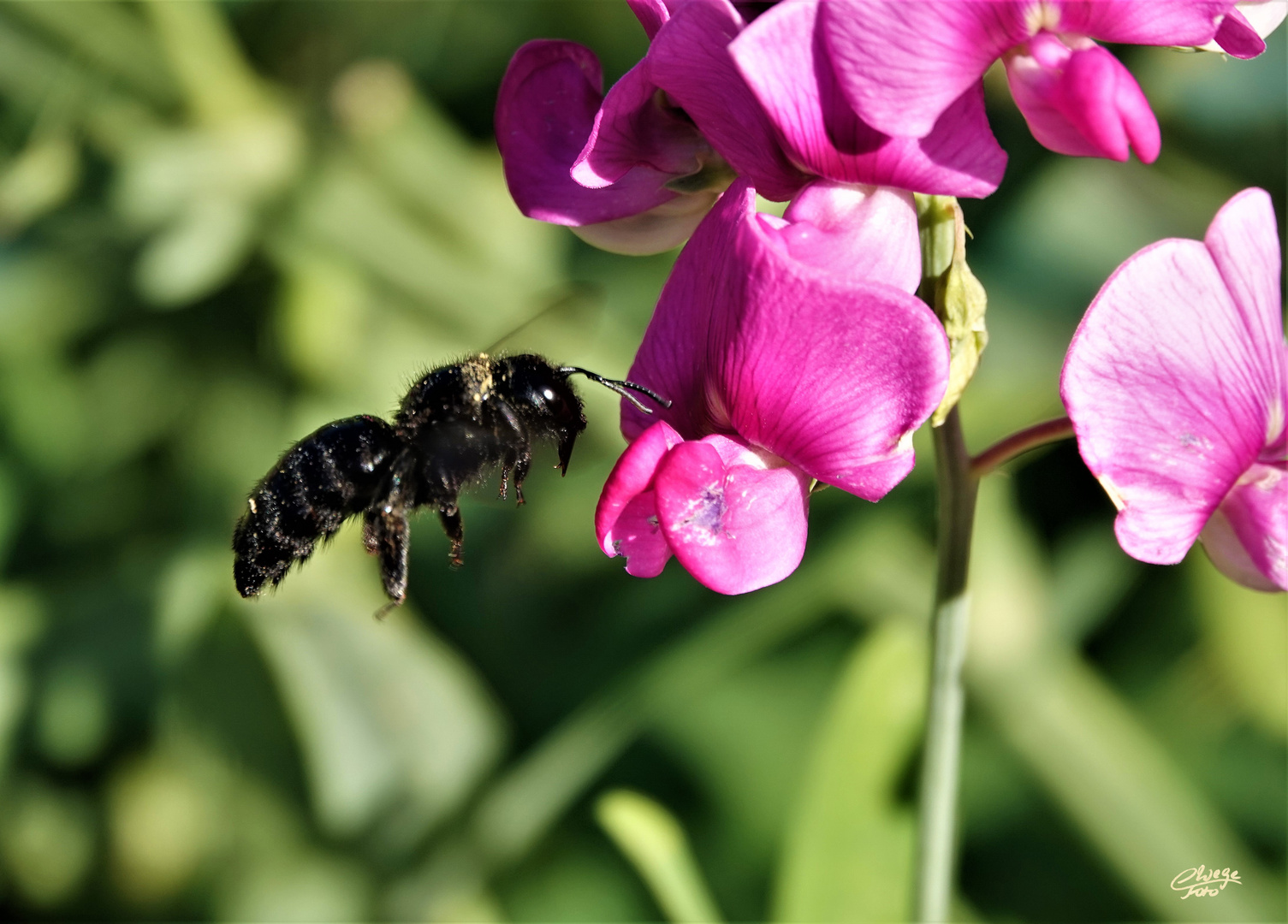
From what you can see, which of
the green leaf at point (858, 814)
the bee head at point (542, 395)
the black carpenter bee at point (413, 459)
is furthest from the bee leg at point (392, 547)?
the green leaf at point (858, 814)

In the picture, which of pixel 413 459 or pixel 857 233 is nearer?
pixel 857 233

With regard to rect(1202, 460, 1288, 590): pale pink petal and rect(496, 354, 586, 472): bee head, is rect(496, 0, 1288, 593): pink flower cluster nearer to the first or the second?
rect(1202, 460, 1288, 590): pale pink petal

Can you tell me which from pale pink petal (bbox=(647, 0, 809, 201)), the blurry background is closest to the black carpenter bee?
pale pink petal (bbox=(647, 0, 809, 201))

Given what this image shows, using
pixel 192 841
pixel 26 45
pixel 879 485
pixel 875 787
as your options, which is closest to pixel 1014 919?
pixel 875 787

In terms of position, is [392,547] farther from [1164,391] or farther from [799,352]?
[1164,391]

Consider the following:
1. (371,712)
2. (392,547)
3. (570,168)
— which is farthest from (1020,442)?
(371,712)

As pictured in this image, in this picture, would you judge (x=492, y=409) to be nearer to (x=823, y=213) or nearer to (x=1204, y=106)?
(x=823, y=213)
